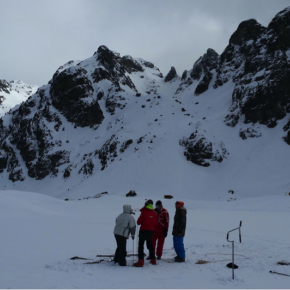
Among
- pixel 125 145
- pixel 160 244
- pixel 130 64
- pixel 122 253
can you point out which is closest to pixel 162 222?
pixel 160 244

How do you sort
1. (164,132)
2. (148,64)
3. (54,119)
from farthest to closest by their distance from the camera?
(148,64), (54,119), (164,132)

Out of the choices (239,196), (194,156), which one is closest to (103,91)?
(194,156)

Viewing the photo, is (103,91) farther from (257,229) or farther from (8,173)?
(257,229)

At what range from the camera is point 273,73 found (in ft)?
134

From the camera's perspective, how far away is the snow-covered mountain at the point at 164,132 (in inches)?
1366

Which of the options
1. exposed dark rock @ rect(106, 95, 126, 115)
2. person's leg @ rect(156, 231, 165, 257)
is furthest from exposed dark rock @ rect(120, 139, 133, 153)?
person's leg @ rect(156, 231, 165, 257)

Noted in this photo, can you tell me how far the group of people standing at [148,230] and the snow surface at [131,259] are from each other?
322mm

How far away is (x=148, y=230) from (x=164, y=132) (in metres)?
35.7

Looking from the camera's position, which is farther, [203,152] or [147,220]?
[203,152]

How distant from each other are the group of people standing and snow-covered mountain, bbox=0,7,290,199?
79.6ft

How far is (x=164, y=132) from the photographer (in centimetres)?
4284

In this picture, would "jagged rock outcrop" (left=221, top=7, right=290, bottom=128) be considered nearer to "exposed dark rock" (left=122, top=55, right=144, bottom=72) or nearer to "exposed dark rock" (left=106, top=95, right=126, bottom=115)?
"exposed dark rock" (left=106, top=95, right=126, bottom=115)

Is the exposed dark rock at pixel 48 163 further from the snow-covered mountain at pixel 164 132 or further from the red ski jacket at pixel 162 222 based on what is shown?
the red ski jacket at pixel 162 222

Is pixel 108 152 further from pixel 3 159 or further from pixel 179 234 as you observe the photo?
pixel 179 234
